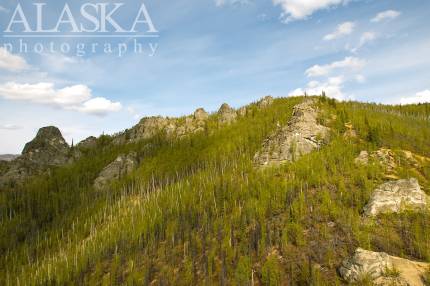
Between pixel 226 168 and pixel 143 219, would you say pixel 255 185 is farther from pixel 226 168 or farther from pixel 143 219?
pixel 143 219

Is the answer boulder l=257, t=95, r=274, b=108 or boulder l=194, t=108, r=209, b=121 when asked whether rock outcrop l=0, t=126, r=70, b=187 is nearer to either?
boulder l=194, t=108, r=209, b=121

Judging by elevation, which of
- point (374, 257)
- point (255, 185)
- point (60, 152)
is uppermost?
point (60, 152)

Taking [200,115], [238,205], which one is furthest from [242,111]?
[238,205]

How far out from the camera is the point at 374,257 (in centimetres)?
3148

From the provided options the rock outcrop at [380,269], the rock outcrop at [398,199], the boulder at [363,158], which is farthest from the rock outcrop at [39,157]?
the rock outcrop at [380,269]

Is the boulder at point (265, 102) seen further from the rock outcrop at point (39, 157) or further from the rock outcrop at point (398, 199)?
the rock outcrop at point (398, 199)

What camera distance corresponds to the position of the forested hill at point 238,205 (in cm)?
3828

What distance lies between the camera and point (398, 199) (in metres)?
41.2

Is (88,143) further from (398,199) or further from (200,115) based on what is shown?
(398,199)

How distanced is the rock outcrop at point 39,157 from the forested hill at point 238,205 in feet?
15.7

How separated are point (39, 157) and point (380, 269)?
448 ft

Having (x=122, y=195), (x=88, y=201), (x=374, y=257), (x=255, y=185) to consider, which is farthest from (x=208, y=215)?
(x=88, y=201)

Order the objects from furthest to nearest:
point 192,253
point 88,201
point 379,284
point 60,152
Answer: point 60,152, point 88,201, point 192,253, point 379,284

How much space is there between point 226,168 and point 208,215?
2365 cm
